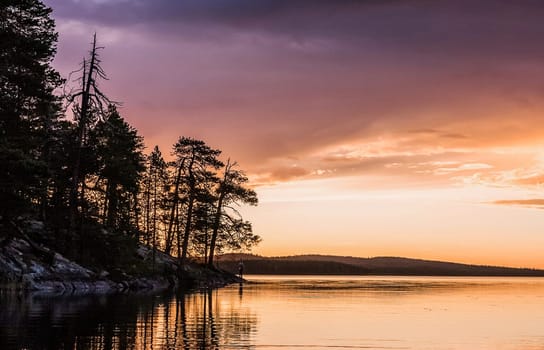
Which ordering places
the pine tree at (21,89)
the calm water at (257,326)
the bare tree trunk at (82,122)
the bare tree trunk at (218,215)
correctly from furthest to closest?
the bare tree trunk at (218,215) < the bare tree trunk at (82,122) < the pine tree at (21,89) < the calm water at (257,326)

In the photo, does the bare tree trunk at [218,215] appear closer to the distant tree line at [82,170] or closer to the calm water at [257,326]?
the distant tree line at [82,170]

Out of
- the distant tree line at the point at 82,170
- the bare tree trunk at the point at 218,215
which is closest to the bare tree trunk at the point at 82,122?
the distant tree line at the point at 82,170

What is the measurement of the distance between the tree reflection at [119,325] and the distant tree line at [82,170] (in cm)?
1016

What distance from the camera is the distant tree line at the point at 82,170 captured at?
139ft

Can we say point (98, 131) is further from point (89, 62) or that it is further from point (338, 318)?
point (338, 318)

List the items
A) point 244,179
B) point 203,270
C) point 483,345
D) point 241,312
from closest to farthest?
point 483,345 < point 241,312 < point 203,270 < point 244,179

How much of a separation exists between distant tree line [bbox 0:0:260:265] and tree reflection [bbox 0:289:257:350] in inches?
400

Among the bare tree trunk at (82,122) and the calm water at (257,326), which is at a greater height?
the bare tree trunk at (82,122)

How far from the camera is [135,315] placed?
2919cm

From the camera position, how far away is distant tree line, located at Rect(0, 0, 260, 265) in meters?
42.2

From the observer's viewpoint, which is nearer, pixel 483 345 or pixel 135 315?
pixel 483 345

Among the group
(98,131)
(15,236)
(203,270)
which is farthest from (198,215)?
(15,236)

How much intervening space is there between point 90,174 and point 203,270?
26577 millimetres

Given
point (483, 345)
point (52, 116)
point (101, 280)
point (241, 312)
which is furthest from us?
point (52, 116)
